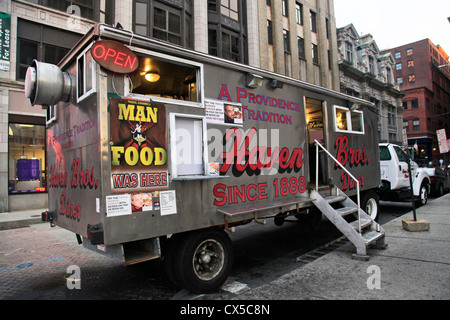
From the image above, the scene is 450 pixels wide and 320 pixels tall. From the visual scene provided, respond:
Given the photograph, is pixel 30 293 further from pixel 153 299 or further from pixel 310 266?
pixel 310 266

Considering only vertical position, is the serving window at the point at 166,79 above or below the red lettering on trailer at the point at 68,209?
above

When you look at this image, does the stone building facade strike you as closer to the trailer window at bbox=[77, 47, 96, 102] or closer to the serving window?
the serving window

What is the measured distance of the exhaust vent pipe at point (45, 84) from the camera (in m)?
3.68

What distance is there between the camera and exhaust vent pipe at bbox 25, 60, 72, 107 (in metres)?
3.68

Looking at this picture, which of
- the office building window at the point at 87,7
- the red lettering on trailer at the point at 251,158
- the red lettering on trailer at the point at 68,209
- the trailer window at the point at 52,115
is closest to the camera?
the red lettering on trailer at the point at 68,209

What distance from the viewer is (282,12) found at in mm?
24625

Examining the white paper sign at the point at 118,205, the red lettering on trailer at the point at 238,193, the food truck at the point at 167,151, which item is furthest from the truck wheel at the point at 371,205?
the white paper sign at the point at 118,205

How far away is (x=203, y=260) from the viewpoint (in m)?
3.99

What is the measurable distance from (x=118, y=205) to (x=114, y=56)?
1.69 m

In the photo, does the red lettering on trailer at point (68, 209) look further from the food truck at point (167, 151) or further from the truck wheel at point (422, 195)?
the truck wheel at point (422, 195)

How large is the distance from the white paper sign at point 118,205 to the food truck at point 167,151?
0.01 metres

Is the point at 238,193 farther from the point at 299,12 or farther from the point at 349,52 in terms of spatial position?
the point at 349,52

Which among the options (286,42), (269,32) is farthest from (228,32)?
(286,42)
